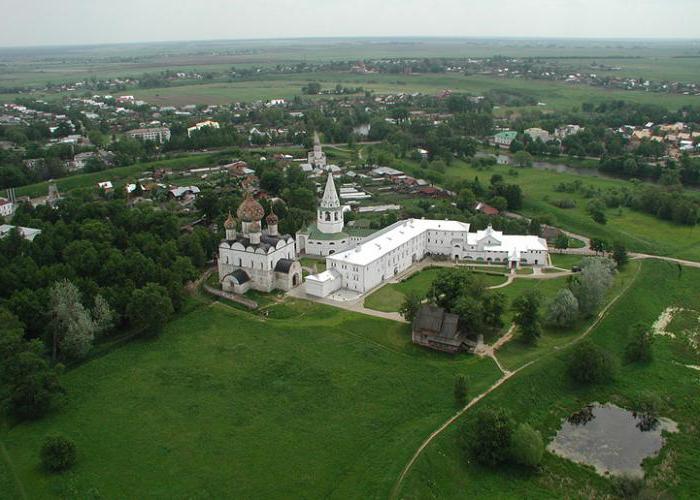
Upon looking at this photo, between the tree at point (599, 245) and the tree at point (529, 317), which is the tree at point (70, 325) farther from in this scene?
the tree at point (599, 245)

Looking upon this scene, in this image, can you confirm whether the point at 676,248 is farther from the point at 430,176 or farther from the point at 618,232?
the point at 430,176

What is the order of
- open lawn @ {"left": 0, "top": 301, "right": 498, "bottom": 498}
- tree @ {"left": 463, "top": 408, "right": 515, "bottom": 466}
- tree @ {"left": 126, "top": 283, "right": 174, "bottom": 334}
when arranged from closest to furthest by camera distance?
open lawn @ {"left": 0, "top": 301, "right": 498, "bottom": 498} → tree @ {"left": 463, "top": 408, "right": 515, "bottom": 466} → tree @ {"left": 126, "top": 283, "right": 174, "bottom": 334}

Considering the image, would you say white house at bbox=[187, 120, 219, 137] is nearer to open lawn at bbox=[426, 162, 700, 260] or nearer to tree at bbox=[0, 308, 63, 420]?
open lawn at bbox=[426, 162, 700, 260]

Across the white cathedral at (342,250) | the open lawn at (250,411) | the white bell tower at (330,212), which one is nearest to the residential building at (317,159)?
the white cathedral at (342,250)

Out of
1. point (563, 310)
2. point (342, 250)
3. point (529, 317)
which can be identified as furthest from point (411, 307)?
point (342, 250)

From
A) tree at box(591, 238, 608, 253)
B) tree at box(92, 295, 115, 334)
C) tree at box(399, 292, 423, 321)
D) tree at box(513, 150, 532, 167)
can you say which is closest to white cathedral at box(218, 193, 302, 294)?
tree at box(92, 295, 115, 334)

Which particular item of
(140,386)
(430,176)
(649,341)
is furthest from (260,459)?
(430,176)

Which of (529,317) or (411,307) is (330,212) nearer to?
(411,307)
